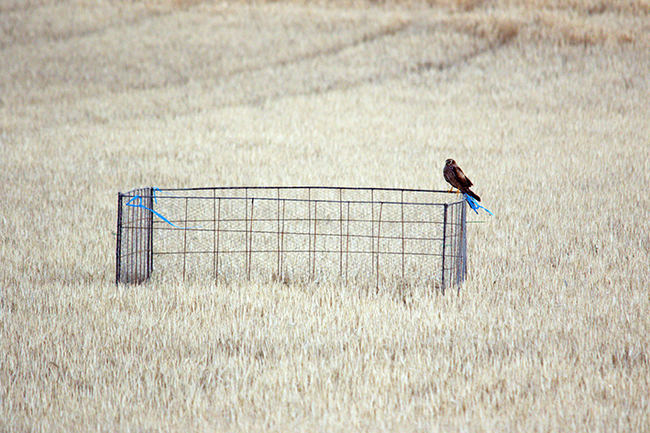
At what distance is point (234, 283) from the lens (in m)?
6.60

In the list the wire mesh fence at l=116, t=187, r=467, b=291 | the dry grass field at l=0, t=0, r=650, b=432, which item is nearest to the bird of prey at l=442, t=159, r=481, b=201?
the wire mesh fence at l=116, t=187, r=467, b=291

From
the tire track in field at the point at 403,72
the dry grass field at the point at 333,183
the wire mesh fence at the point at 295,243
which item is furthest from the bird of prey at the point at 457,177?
the tire track in field at the point at 403,72

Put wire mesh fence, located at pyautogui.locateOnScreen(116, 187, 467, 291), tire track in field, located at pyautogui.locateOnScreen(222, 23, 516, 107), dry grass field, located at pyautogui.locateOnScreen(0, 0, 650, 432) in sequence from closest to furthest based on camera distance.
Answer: dry grass field, located at pyautogui.locateOnScreen(0, 0, 650, 432) → wire mesh fence, located at pyautogui.locateOnScreen(116, 187, 467, 291) → tire track in field, located at pyautogui.locateOnScreen(222, 23, 516, 107)

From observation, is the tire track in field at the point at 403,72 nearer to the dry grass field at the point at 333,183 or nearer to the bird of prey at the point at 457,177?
the dry grass field at the point at 333,183

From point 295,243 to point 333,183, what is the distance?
3189 millimetres

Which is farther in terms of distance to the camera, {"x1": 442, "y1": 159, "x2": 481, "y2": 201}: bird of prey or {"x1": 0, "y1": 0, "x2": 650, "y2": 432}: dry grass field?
{"x1": 442, "y1": 159, "x2": 481, "y2": 201}: bird of prey

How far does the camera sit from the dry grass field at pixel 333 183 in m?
Result: 4.38

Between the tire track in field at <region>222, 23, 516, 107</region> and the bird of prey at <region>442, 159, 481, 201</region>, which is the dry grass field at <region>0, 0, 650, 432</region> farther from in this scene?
the bird of prey at <region>442, 159, 481, 201</region>

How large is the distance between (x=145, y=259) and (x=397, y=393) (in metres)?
3.85

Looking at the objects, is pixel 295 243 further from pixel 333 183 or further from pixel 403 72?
pixel 403 72

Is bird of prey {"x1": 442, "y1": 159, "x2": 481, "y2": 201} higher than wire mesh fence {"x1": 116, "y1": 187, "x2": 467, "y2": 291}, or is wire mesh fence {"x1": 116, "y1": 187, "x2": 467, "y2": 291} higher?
bird of prey {"x1": 442, "y1": 159, "x2": 481, "y2": 201}

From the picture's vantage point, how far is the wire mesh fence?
6617 millimetres

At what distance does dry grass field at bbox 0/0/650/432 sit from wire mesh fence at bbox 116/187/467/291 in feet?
1.23

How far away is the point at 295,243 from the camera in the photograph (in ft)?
27.8
